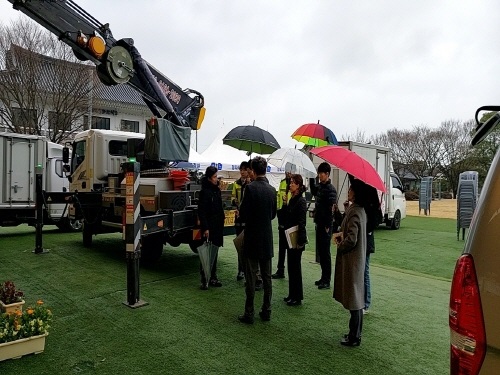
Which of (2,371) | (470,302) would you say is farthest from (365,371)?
(2,371)

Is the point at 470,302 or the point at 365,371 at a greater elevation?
the point at 470,302

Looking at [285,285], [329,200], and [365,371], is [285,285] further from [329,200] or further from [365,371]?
[365,371]

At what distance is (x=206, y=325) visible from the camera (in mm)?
4246

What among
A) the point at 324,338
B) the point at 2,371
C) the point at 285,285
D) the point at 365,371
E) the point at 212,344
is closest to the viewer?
the point at 2,371

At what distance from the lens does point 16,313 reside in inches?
136

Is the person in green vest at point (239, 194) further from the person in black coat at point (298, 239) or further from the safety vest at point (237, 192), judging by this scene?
the person in black coat at point (298, 239)

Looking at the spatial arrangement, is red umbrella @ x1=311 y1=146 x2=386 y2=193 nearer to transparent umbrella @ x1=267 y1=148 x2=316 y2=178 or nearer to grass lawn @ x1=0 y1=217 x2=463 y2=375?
grass lawn @ x1=0 y1=217 x2=463 y2=375

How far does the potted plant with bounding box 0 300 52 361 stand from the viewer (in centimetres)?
329

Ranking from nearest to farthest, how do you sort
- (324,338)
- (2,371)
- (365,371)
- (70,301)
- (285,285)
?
(2,371) → (365,371) → (324,338) → (70,301) → (285,285)

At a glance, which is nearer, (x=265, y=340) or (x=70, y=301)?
(x=265, y=340)

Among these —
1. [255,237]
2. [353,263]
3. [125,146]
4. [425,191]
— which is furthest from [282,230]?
[425,191]

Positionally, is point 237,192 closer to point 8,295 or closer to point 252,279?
point 252,279

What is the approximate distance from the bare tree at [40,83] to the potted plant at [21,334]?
15.4 m

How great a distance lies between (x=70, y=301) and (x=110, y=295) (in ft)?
1.55
